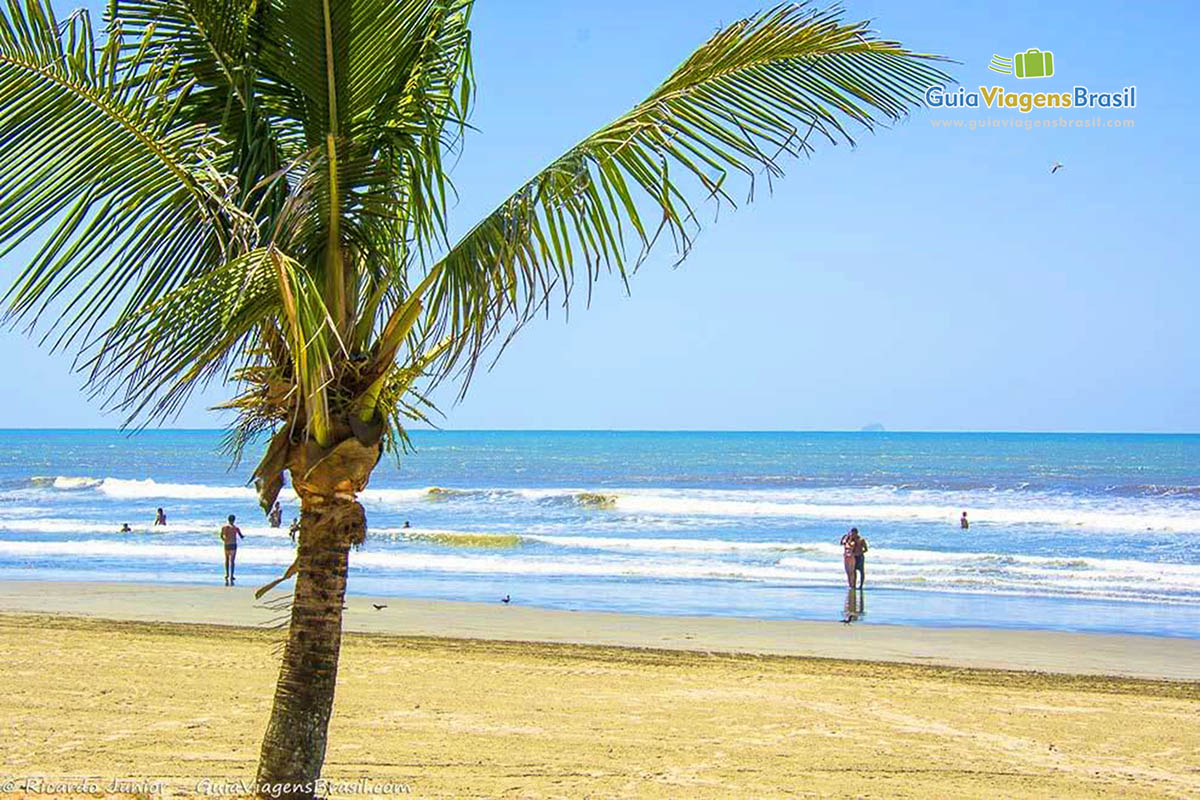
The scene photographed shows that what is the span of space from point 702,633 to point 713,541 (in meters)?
17.6

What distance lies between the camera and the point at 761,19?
4422 millimetres

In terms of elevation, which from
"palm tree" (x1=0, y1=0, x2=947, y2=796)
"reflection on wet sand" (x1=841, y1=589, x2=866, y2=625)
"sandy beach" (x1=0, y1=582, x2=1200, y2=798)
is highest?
"palm tree" (x1=0, y1=0, x2=947, y2=796)

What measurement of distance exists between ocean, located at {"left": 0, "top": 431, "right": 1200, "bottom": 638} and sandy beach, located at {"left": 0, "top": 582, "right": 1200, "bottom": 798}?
2109 millimetres

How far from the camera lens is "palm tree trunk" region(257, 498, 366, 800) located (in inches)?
191

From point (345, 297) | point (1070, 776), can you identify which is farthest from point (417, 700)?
point (345, 297)

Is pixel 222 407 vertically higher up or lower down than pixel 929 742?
higher up

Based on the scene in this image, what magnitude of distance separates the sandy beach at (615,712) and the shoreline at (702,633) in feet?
0.32

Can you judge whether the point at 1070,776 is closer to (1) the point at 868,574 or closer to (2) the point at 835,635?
(2) the point at 835,635

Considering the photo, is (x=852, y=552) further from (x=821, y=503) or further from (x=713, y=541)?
(x=821, y=503)

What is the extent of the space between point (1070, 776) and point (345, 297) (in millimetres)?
7301

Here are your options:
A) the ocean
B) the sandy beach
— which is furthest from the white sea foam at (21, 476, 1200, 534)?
the sandy beach

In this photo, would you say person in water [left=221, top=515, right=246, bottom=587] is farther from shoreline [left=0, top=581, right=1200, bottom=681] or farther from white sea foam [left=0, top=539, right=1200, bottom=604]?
white sea foam [left=0, top=539, right=1200, bottom=604]

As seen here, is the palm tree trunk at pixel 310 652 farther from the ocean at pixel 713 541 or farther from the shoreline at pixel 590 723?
the ocean at pixel 713 541

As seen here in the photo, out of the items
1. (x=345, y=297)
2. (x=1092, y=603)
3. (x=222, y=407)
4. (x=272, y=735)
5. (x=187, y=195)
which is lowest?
(x=1092, y=603)
